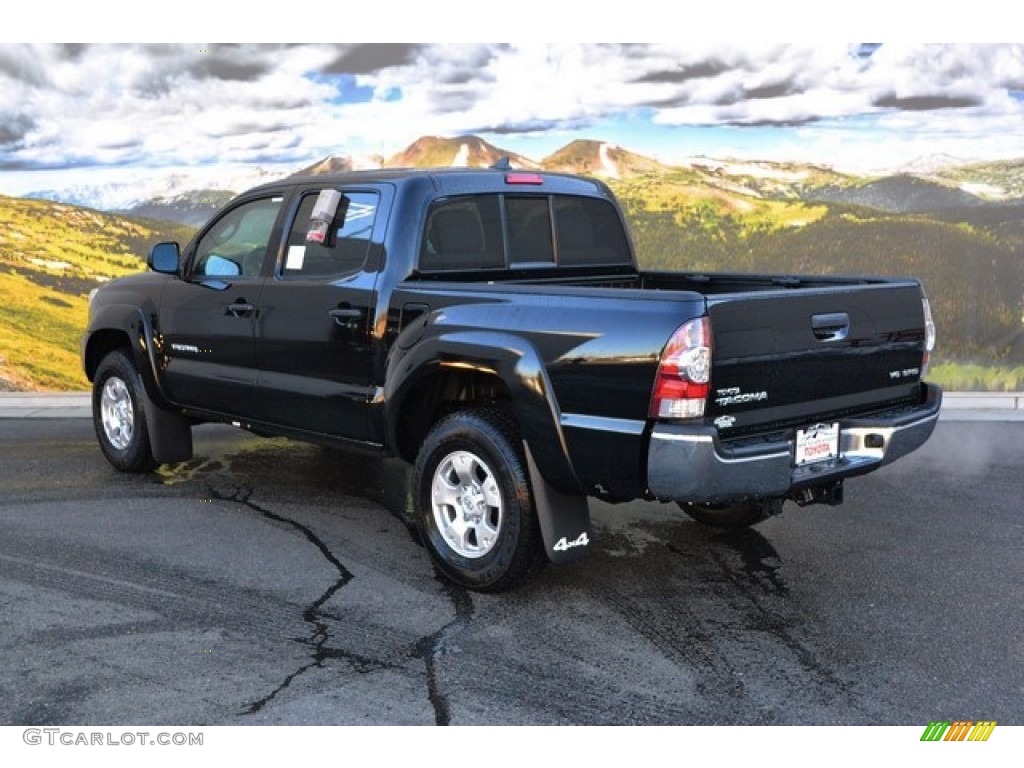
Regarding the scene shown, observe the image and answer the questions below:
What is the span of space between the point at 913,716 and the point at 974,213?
9.27 m

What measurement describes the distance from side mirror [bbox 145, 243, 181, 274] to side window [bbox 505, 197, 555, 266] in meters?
2.20

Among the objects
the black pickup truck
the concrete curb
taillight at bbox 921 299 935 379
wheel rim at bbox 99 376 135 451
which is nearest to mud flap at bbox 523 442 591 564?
the black pickup truck

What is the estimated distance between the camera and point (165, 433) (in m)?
7.23

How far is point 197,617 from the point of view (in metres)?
4.73

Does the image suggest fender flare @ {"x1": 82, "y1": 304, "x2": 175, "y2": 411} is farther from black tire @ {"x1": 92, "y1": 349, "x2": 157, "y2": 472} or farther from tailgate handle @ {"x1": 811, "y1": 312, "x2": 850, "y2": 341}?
tailgate handle @ {"x1": 811, "y1": 312, "x2": 850, "y2": 341}

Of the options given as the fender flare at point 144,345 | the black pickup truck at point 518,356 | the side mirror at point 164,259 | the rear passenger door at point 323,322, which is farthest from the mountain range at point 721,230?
the rear passenger door at point 323,322

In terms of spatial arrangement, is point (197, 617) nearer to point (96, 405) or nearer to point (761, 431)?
point (761, 431)

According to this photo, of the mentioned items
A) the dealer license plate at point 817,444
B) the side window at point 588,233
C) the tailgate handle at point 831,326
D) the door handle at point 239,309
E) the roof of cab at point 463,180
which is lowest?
the dealer license plate at point 817,444

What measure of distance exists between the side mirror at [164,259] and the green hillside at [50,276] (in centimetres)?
527

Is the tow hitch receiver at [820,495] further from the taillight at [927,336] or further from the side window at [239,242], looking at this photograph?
the side window at [239,242]

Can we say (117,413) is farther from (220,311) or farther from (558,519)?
(558,519)

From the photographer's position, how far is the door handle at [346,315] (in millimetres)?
5551

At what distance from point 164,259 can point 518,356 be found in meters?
2.97

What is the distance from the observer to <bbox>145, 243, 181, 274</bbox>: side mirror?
670 centimetres
